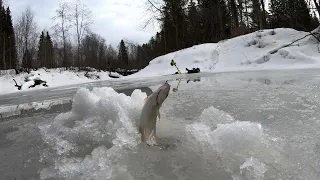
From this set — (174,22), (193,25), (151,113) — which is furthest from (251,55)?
(151,113)

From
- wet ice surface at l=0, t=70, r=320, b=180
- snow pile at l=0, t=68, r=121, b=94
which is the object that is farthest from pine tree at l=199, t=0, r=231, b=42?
wet ice surface at l=0, t=70, r=320, b=180

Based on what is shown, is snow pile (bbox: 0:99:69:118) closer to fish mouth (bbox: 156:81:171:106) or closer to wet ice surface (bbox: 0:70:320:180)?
wet ice surface (bbox: 0:70:320:180)

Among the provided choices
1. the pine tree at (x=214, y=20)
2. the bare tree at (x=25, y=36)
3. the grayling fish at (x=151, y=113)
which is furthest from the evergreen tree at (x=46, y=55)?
the grayling fish at (x=151, y=113)

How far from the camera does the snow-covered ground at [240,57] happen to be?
15.2 metres

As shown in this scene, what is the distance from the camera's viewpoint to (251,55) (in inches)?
714

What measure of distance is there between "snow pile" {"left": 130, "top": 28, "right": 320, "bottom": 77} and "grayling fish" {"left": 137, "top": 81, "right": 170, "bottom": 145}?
43.1ft

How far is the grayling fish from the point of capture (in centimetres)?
239

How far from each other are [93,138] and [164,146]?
78 cm

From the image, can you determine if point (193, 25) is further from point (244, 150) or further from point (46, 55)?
point (244, 150)

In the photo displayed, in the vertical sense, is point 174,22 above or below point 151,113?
above

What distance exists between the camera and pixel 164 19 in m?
28.1

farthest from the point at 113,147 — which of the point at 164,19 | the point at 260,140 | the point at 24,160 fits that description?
the point at 164,19

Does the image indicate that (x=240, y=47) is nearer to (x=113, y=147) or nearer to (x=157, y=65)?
(x=157, y=65)

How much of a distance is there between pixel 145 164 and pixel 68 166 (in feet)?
1.97
